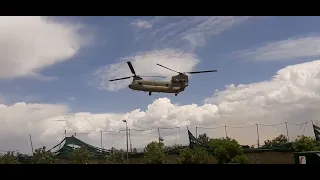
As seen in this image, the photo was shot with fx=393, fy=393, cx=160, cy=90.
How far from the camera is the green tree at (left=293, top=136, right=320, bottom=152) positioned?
11350 millimetres

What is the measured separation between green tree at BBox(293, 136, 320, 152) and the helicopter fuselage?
602 cm

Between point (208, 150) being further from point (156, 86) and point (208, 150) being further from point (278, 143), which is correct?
point (156, 86)

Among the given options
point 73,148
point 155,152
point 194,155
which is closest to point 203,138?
point 194,155

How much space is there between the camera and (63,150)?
1019cm

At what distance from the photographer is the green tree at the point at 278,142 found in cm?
1104

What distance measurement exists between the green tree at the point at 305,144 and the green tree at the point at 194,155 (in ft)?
8.45

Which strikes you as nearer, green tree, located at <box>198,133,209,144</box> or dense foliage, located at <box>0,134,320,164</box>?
dense foliage, located at <box>0,134,320,164</box>

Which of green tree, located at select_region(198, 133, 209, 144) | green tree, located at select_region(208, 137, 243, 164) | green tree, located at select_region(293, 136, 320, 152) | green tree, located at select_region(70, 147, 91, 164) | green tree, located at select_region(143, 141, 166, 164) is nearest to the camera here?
green tree, located at select_region(70, 147, 91, 164)

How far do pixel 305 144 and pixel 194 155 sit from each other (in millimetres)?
3384

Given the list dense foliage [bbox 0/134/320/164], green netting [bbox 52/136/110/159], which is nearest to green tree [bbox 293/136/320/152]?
dense foliage [bbox 0/134/320/164]

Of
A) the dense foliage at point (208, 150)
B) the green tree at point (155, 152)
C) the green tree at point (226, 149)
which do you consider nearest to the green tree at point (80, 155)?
the dense foliage at point (208, 150)

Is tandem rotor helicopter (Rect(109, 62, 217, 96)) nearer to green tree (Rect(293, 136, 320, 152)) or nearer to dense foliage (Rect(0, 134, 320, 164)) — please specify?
dense foliage (Rect(0, 134, 320, 164))
